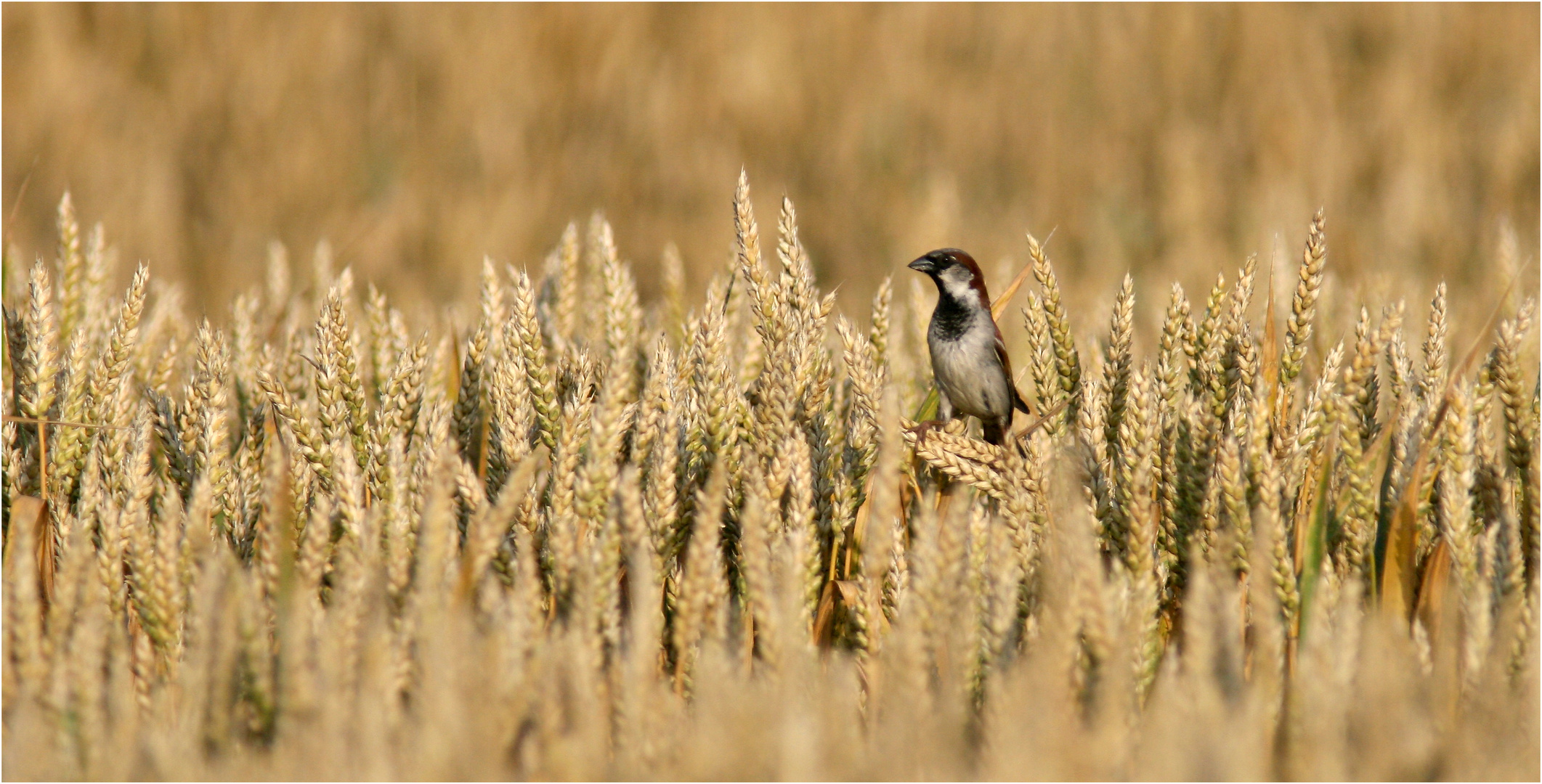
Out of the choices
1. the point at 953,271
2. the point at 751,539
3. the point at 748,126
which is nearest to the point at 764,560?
the point at 751,539

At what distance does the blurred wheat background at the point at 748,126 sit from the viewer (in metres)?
7.58

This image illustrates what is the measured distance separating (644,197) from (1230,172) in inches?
146

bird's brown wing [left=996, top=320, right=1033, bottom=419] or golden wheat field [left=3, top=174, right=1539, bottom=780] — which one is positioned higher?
Answer: bird's brown wing [left=996, top=320, right=1033, bottom=419]

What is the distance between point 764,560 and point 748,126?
6924 millimetres

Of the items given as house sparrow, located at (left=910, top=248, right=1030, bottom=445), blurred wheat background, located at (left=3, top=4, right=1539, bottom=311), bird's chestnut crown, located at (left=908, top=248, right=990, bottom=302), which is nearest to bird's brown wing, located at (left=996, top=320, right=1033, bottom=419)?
house sparrow, located at (left=910, top=248, right=1030, bottom=445)

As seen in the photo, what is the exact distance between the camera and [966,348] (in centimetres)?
301

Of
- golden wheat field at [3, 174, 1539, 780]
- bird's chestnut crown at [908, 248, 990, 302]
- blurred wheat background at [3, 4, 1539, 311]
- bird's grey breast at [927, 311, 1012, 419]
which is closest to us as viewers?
golden wheat field at [3, 174, 1539, 780]

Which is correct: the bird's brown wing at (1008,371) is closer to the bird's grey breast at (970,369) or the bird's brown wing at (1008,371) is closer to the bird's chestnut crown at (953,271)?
the bird's grey breast at (970,369)

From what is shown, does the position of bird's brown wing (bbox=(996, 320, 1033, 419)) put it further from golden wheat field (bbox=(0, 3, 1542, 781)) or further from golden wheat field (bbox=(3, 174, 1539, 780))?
golden wheat field (bbox=(3, 174, 1539, 780))

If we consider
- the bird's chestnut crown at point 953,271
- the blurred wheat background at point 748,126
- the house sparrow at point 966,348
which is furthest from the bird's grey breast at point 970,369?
the blurred wheat background at point 748,126

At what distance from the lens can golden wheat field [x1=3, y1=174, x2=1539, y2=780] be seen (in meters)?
1.58

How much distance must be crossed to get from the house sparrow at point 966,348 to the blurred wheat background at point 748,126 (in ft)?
13.4

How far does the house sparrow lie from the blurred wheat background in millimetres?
4070

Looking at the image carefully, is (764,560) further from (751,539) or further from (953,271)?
(953,271)
